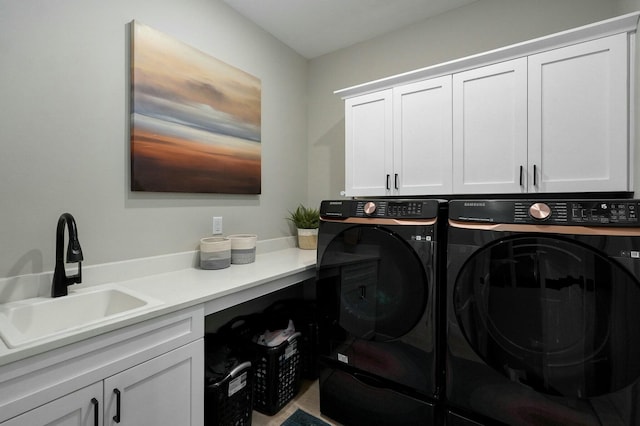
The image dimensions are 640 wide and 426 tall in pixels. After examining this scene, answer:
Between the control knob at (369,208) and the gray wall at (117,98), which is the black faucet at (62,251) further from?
the control knob at (369,208)

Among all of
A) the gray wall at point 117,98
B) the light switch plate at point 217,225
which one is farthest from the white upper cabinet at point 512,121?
the light switch plate at point 217,225

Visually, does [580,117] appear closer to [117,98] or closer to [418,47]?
[418,47]

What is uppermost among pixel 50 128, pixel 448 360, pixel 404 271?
pixel 50 128

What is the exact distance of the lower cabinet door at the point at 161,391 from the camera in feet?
3.19

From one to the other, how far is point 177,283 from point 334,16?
2125 millimetres

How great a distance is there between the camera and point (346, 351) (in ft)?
5.32

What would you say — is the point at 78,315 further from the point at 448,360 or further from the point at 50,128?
the point at 448,360

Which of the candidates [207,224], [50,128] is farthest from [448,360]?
[50,128]

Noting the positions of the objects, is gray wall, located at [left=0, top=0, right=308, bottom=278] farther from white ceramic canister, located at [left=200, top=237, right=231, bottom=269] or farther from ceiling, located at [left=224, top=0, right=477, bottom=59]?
ceiling, located at [left=224, top=0, right=477, bottom=59]

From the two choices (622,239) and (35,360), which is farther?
(622,239)

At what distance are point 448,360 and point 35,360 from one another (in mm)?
1489

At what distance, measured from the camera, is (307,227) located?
2518 millimetres

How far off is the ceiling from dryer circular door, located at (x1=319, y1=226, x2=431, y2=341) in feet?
5.37

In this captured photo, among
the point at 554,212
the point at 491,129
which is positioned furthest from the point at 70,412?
the point at 491,129
